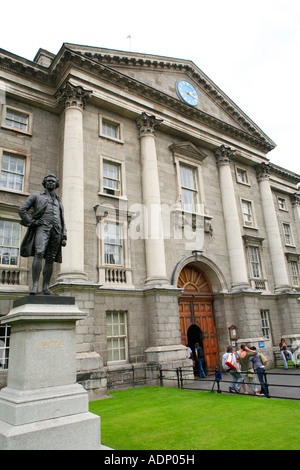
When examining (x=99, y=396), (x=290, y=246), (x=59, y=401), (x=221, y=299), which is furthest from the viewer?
(x=290, y=246)

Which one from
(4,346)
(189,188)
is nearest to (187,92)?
(189,188)

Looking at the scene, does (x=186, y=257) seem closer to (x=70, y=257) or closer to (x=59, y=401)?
(x=70, y=257)

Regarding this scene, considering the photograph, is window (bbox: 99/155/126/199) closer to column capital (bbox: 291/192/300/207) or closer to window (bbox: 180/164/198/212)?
window (bbox: 180/164/198/212)

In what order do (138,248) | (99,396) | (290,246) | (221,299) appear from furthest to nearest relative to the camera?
(290,246)
(221,299)
(138,248)
(99,396)

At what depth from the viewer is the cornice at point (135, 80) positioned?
17.9m

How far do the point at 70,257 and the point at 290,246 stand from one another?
21690 millimetres

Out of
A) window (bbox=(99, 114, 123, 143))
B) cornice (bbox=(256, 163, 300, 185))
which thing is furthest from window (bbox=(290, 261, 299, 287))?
window (bbox=(99, 114, 123, 143))

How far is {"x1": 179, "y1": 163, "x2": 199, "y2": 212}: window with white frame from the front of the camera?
21.9 meters

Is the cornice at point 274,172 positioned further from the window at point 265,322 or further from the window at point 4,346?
the window at point 4,346

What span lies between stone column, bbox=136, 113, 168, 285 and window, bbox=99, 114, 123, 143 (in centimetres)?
131

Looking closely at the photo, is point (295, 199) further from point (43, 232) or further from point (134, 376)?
point (43, 232)

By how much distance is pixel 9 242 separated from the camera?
15711mm
